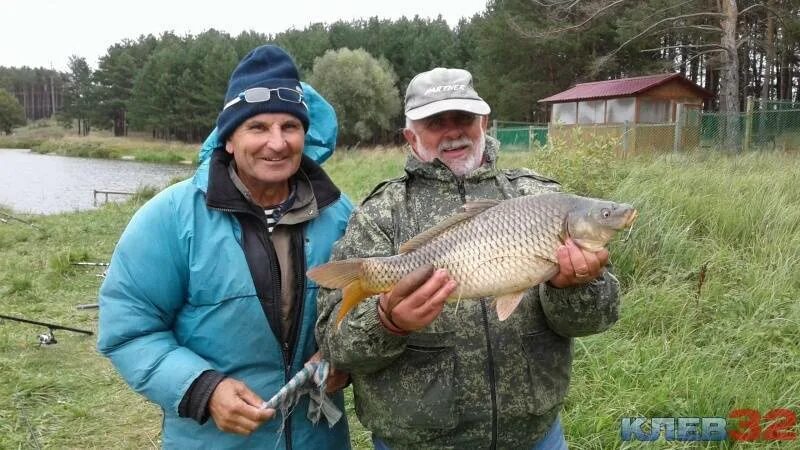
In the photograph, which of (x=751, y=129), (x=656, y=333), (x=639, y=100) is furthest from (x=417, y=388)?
Result: (x=639, y=100)

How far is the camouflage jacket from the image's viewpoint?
1718mm

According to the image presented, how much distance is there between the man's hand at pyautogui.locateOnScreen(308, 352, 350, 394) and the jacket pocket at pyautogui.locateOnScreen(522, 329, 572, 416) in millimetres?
522

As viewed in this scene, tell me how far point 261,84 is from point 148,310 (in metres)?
0.70

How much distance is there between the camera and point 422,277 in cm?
159

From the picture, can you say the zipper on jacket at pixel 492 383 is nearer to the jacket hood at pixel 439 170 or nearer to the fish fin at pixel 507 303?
the fish fin at pixel 507 303

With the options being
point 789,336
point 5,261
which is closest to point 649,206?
point 789,336

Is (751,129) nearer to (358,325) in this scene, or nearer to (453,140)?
(453,140)

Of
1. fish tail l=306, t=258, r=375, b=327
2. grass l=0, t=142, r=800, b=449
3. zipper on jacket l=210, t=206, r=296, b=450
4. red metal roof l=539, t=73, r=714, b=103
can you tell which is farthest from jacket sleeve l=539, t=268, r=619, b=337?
red metal roof l=539, t=73, r=714, b=103

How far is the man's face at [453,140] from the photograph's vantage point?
6.42ft

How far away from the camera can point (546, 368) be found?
70.6 inches

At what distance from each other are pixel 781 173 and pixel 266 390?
19.5ft

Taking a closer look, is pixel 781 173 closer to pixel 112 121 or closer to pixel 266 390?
pixel 266 390

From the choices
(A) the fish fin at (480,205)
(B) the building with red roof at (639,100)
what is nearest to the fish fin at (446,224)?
(A) the fish fin at (480,205)

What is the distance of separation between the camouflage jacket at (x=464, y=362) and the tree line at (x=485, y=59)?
13.5 m
